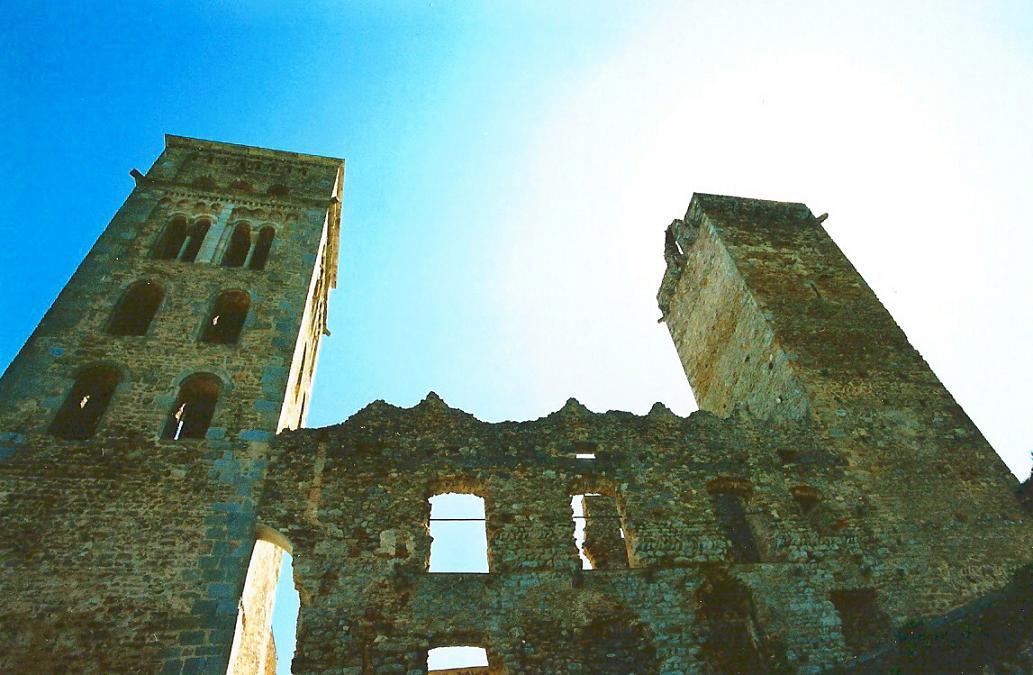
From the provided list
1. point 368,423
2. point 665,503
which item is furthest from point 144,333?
point 665,503

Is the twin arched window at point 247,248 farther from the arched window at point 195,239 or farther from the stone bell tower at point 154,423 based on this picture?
the arched window at point 195,239

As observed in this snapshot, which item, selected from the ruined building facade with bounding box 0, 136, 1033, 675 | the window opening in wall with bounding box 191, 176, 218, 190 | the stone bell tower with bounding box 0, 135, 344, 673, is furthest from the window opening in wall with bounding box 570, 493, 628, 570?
the window opening in wall with bounding box 191, 176, 218, 190

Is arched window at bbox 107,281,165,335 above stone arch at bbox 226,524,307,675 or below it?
above

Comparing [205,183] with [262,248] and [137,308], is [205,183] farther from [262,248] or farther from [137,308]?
[137,308]

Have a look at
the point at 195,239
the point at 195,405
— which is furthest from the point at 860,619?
the point at 195,239

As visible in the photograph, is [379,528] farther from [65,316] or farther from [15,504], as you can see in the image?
[65,316]

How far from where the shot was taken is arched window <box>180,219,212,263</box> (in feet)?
47.6

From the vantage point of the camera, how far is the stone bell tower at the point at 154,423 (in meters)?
8.05

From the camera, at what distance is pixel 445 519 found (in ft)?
33.3

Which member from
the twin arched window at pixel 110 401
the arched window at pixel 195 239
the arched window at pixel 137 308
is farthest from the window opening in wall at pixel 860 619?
the arched window at pixel 195 239

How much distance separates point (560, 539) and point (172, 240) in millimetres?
11567

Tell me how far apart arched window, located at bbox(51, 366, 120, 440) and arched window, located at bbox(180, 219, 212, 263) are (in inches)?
144

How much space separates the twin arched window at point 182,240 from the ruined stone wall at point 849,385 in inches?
507

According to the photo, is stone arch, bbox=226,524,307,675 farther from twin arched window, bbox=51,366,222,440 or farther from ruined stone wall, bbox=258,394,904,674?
twin arched window, bbox=51,366,222,440
